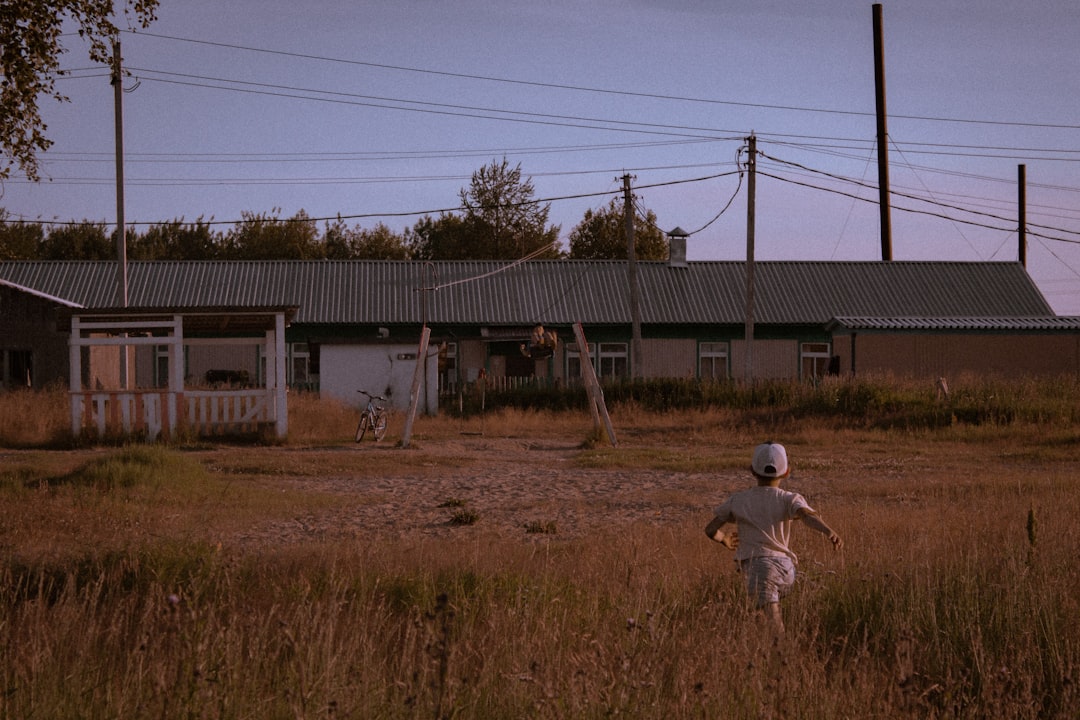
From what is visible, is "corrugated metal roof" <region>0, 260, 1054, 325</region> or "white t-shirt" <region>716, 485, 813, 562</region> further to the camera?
"corrugated metal roof" <region>0, 260, 1054, 325</region>

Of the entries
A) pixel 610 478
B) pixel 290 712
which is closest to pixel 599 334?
pixel 610 478

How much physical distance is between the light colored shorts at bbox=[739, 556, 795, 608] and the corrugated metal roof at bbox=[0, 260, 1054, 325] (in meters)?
30.5

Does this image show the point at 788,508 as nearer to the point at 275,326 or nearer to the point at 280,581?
the point at 280,581

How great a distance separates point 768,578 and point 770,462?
65 centimetres

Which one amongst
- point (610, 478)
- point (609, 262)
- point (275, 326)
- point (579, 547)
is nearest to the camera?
point (579, 547)

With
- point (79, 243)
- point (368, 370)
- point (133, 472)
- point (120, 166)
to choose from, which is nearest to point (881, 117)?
point (368, 370)

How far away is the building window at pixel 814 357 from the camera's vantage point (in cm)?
3694

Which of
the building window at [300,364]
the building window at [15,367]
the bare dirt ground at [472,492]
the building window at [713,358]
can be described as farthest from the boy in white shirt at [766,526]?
the building window at [713,358]

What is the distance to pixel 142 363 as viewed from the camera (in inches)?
1403

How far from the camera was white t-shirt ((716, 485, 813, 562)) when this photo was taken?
18.7 ft

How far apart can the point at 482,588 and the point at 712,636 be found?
5.16ft

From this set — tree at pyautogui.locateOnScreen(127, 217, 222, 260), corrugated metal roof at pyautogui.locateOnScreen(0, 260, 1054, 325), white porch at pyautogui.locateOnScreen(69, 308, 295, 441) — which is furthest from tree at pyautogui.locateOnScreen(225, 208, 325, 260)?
white porch at pyautogui.locateOnScreen(69, 308, 295, 441)

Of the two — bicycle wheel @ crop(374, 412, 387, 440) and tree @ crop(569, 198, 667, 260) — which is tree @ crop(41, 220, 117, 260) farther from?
bicycle wheel @ crop(374, 412, 387, 440)

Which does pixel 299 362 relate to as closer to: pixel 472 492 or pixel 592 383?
pixel 592 383
